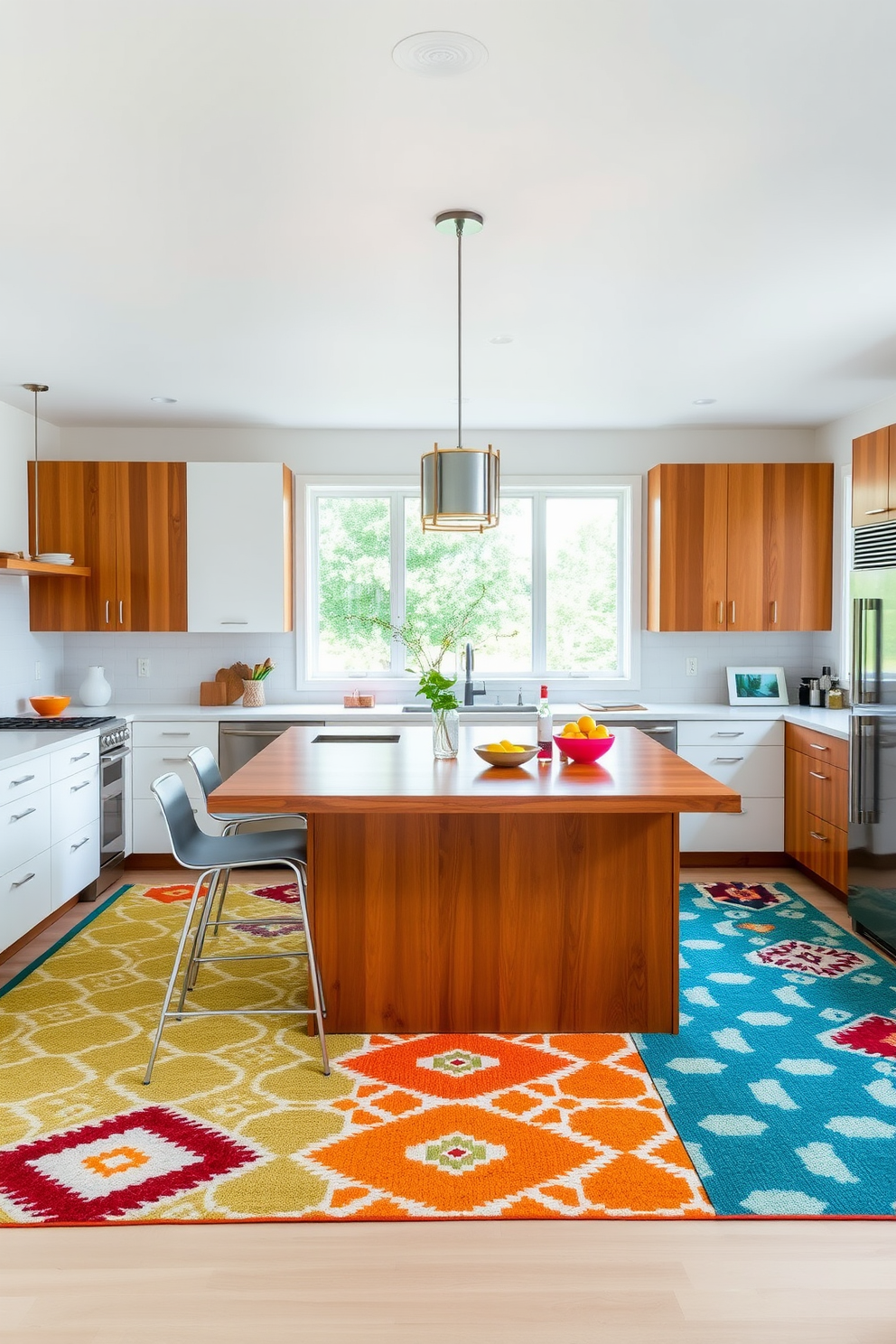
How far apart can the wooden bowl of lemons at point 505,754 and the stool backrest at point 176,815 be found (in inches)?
40.8

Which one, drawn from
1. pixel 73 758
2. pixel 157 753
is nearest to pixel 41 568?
pixel 73 758

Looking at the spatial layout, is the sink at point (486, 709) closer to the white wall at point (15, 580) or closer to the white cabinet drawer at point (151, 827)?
the white cabinet drawer at point (151, 827)

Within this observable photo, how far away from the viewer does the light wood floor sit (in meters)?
1.94

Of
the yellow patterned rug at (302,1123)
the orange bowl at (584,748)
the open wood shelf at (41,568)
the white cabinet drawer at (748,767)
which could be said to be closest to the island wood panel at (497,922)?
the yellow patterned rug at (302,1123)

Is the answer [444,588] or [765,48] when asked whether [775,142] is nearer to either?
[765,48]

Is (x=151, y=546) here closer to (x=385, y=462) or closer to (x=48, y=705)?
(x=48, y=705)

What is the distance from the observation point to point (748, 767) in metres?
5.47

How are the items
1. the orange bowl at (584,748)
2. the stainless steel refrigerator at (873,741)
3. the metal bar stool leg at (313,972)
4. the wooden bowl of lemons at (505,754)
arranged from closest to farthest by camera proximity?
the metal bar stool leg at (313,972) < the wooden bowl of lemons at (505,754) < the orange bowl at (584,748) < the stainless steel refrigerator at (873,741)

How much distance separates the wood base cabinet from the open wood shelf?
402 centimetres

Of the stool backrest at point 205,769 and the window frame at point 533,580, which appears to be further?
the window frame at point 533,580

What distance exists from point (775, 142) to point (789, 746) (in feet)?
11.8

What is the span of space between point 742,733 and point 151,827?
3.36m

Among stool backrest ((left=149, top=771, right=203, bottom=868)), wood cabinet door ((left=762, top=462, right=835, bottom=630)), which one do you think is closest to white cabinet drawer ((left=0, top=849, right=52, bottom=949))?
stool backrest ((left=149, top=771, right=203, bottom=868))

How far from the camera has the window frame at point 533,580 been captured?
611 cm
